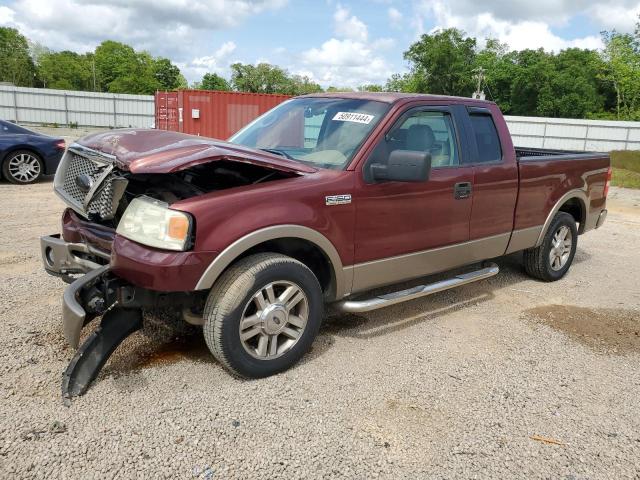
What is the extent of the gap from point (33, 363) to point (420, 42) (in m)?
72.7

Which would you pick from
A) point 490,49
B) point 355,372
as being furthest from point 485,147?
point 490,49

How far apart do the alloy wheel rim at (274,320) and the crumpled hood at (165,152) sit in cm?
79

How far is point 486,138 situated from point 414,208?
48.9 inches

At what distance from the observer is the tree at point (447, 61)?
218 feet

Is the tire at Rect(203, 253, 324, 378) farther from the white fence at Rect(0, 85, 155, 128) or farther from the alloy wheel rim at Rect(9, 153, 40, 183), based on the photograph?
the white fence at Rect(0, 85, 155, 128)

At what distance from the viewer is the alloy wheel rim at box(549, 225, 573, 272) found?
5867mm

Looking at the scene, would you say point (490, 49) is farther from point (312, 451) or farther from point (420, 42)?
point (312, 451)

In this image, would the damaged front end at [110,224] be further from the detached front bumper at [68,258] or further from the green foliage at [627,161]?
the green foliage at [627,161]

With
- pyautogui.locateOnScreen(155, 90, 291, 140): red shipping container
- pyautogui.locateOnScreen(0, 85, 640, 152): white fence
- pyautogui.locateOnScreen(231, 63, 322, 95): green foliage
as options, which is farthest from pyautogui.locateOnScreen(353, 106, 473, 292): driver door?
pyautogui.locateOnScreen(231, 63, 322, 95): green foliage

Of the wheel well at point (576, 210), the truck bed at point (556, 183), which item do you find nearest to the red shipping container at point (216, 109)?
the truck bed at point (556, 183)

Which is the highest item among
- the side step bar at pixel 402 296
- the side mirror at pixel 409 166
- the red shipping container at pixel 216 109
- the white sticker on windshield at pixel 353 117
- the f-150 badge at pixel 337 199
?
the red shipping container at pixel 216 109

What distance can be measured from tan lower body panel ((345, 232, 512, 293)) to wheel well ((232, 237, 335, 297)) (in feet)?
0.63

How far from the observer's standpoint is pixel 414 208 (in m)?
4.16

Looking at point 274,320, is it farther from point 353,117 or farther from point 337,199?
point 353,117
